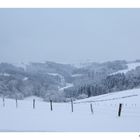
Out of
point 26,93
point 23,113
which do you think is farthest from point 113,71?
point 23,113

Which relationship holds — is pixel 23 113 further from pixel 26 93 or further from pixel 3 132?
pixel 26 93

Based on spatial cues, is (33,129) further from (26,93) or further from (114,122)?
(26,93)

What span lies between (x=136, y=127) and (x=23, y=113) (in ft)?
13.0

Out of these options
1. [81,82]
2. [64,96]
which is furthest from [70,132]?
[81,82]

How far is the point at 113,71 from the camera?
33.7 metres

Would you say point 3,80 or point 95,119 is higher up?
point 3,80
